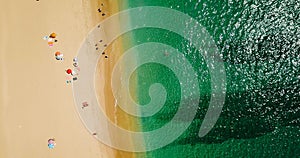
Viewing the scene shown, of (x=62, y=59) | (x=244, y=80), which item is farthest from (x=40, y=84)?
(x=244, y=80)

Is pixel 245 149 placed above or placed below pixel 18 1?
below

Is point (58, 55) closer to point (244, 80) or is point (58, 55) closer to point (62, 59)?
point (62, 59)

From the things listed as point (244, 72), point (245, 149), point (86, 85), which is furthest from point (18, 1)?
point (245, 149)

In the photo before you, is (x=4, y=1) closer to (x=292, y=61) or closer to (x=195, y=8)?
(x=195, y=8)

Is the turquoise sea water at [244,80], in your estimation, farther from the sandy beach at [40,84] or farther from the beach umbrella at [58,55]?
the beach umbrella at [58,55]

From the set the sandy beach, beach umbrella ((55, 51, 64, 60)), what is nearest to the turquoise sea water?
the sandy beach

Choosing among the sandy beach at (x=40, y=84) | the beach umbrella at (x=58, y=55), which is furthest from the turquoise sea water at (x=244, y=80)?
the beach umbrella at (x=58, y=55)

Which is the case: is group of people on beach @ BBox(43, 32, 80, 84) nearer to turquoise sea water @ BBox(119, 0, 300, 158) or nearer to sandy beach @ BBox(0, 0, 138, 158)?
sandy beach @ BBox(0, 0, 138, 158)
